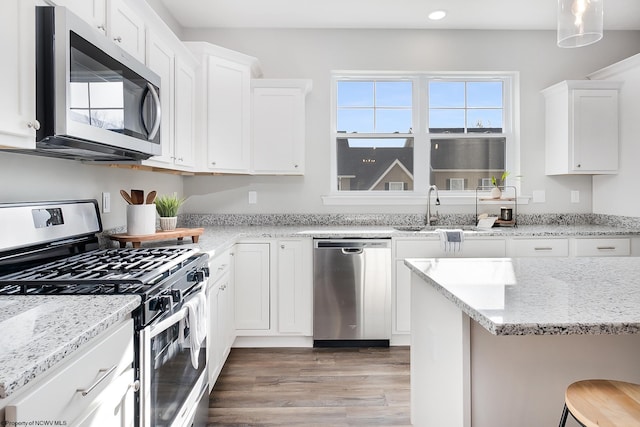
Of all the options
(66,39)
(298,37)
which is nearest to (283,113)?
(298,37)

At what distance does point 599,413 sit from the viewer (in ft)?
3.18

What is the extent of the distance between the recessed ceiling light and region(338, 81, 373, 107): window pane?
762 mm

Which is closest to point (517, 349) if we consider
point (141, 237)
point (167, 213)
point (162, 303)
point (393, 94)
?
point (162, 303)

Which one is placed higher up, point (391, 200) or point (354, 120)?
point (354, 120)

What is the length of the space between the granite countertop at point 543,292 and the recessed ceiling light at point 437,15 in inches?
95.4

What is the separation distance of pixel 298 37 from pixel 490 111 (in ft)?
6.54

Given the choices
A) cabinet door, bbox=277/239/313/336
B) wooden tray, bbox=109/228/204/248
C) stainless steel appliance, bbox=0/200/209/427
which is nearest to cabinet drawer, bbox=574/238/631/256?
cabinet door, bbox=277/239/313/336

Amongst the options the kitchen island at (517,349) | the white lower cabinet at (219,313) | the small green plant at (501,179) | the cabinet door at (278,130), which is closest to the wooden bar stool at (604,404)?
the kitchen island at (517,349)

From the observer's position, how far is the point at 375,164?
148 inches

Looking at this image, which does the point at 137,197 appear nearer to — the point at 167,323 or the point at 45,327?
the point at 167,323

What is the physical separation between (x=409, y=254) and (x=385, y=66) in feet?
5.97

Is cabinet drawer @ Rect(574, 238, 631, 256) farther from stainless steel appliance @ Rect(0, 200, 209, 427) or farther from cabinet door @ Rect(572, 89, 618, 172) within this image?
stainless steel appliance @ Rect(0, 200, 209, 427)

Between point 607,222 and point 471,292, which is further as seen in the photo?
point 607,222

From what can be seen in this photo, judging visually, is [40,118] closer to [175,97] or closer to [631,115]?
[175,97]
